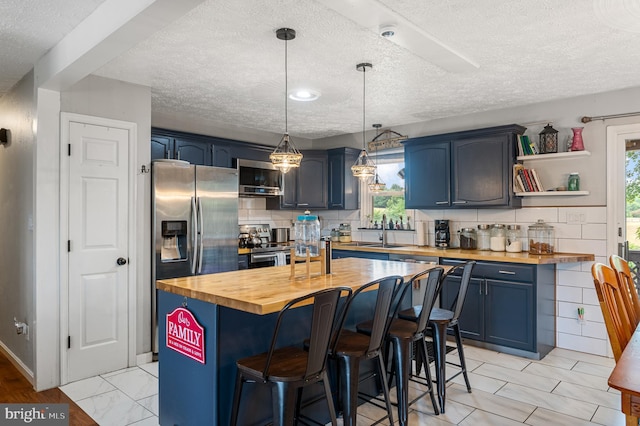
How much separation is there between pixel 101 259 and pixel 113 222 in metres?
0.31

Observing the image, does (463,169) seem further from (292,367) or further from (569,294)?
(292,367)

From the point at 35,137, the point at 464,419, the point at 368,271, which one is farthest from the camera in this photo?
the point at 35,137

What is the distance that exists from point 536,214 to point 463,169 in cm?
86

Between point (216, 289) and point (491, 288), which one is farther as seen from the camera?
point (491, 288)

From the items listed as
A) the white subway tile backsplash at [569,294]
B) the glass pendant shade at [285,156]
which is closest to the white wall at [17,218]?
the glass pendant shade at [285,156]

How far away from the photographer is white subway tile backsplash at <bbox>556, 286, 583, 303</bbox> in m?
4.07

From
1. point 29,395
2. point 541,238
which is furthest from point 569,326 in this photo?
point 29,395

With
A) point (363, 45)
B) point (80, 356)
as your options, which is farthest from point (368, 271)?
point (80, 356)

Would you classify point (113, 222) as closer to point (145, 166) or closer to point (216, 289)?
point (145, 166)

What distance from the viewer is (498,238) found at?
14.6 feet

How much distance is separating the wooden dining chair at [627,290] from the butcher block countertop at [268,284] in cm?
111

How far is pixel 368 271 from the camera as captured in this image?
9.47 ft

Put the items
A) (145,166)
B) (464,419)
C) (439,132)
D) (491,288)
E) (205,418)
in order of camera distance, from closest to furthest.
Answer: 1. (205,418)
2. (464,419)
3. (145,166)
4. (491,288)
5. (439,132)

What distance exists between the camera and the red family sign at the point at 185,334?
218 cm
